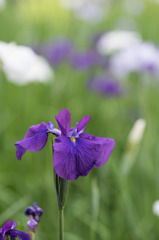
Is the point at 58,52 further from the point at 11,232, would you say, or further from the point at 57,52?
the point at 11,232

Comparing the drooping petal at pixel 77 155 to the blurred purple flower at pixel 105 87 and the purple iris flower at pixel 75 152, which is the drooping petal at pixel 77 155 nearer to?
the purple iris flower at pixel 75 152

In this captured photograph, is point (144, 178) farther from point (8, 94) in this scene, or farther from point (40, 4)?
point (40, 4)

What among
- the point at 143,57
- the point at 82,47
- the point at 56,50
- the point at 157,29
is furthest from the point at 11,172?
the point at 157,29

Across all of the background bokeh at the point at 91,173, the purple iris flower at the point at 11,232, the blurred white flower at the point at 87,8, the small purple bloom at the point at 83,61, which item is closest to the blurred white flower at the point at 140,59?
the background bokeh at the point at 91,173

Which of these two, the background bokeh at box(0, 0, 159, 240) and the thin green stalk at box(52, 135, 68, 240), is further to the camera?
the background bokeh at box(0, 0, 159, 240)

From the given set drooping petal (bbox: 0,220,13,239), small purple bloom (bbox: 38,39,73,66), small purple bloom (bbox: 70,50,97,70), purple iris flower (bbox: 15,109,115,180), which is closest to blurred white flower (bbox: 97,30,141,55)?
small purple bloom (bbox: 70,50,97,70)

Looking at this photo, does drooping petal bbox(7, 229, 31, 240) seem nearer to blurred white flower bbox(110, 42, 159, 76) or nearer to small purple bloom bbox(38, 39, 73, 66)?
blurred white flower bbox(110, 42, 159, 76)

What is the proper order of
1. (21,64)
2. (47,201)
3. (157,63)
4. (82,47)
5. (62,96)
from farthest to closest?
(82,47), (62,96), (157,63), (47,201), (21,64)
